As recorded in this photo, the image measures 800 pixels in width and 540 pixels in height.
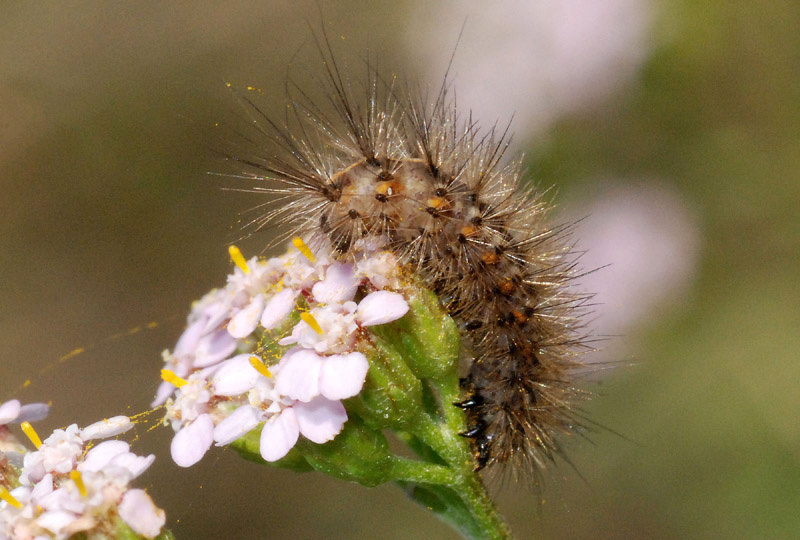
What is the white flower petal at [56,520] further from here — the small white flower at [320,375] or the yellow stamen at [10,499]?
the small white flower at [320,375]

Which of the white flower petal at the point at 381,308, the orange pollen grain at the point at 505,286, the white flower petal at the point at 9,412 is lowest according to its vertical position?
the white flower petal at the point at 9,412

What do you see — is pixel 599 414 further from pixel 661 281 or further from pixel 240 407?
pixel 240 407

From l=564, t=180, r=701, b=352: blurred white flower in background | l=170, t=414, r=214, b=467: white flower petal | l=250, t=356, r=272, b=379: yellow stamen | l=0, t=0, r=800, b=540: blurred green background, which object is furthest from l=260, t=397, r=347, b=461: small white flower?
l=564, t=180, r=701, b=352: blurred white flower in background

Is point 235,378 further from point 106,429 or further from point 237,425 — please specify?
point 106,429

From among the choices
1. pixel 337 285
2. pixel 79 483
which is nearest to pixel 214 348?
pixel 337 285

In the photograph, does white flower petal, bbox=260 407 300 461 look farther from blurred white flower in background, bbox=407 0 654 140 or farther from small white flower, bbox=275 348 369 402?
blurred white flower in background, bbox=407 0 654 140

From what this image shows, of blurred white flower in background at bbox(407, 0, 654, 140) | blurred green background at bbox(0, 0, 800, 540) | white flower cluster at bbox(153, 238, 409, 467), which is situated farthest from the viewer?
blurred white flower in background at bbox(407, 0, 654, 140)

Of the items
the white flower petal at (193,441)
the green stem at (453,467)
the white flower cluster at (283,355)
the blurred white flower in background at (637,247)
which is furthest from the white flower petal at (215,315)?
the blurred white flower in background at (637,247)
